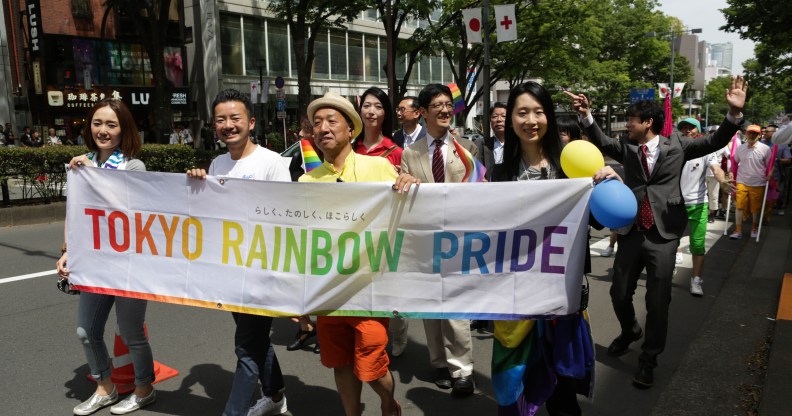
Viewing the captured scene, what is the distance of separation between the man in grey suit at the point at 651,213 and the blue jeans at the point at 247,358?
8.32 feet

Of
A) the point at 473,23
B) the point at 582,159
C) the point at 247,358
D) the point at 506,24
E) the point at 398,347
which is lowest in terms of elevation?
the point at 398,347

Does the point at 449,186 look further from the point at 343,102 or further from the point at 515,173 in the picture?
the point at 343,102

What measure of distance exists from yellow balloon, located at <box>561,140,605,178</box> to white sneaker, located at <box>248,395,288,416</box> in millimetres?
2266

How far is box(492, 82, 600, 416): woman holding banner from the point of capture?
9.92 ft

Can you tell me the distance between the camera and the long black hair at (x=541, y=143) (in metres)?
3.22

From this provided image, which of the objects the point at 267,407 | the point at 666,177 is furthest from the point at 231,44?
the point at 267,407

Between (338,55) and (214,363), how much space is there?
32349 mm

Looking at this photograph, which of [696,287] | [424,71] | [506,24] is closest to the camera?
[696,287]

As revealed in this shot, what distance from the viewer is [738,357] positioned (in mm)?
4711

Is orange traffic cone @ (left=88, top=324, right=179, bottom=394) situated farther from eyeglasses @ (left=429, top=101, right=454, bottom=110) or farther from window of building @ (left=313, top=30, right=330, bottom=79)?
window of building @ (left=313, top=30, right=330, bottom=79)

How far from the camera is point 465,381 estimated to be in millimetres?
4035

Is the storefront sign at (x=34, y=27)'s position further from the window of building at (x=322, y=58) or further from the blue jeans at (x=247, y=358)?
the blue jeans at (x=247, y=358)

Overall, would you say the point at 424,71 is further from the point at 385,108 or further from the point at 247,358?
the point at 247,358

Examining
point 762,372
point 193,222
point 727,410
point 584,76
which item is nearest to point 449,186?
point 193,222
